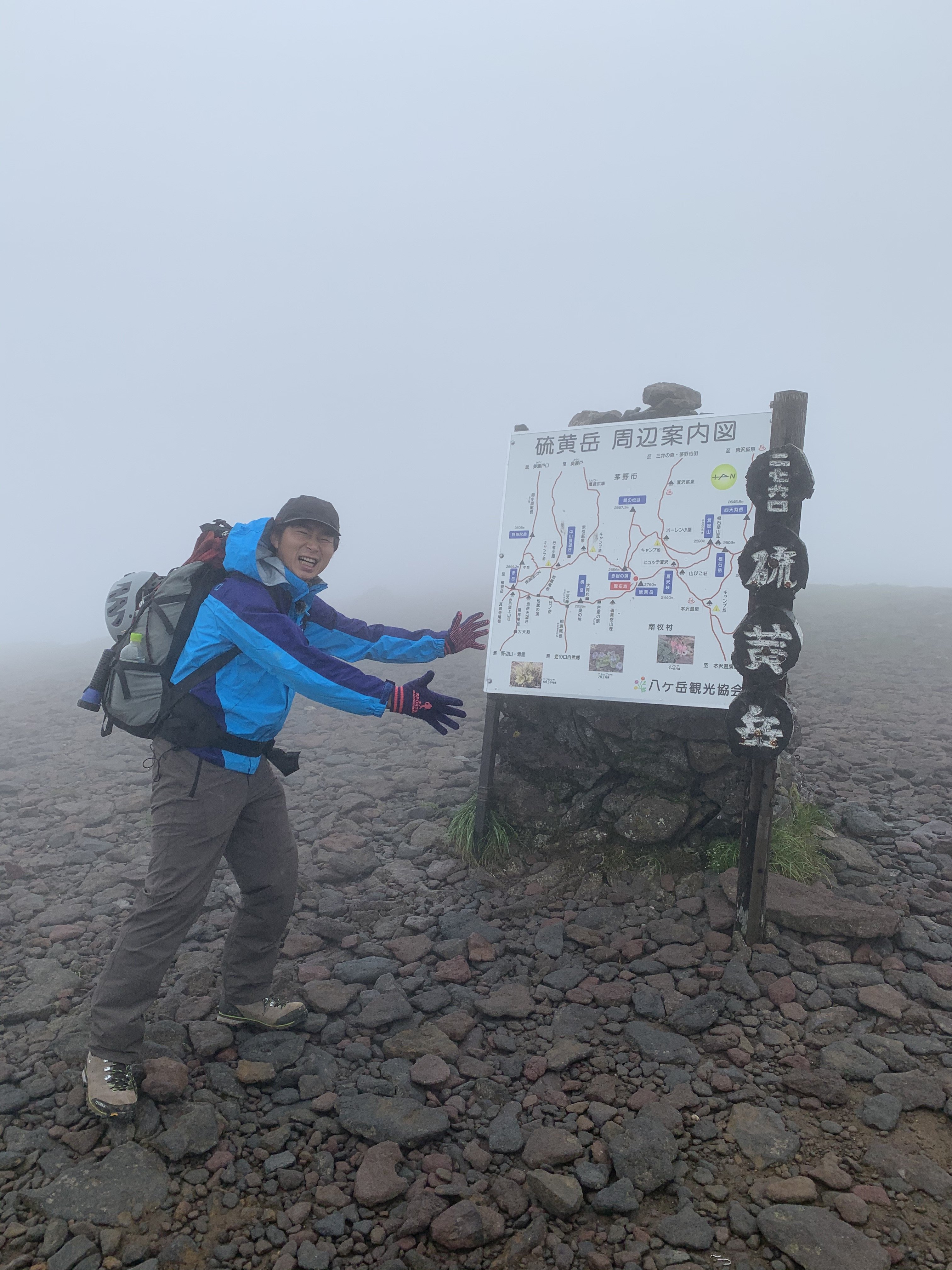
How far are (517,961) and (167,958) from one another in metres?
2.34

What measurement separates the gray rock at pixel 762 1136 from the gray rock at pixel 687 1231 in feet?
1.42

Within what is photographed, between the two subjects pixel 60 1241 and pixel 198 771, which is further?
pixel 198 771

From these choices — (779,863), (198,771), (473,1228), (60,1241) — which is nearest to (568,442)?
(779,863)

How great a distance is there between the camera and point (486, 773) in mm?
6496

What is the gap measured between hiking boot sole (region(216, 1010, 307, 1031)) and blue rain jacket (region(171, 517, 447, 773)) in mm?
1599

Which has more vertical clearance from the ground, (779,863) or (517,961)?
(779,863)

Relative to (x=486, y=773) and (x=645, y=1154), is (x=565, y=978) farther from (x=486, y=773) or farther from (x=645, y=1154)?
(x=486, y=773)

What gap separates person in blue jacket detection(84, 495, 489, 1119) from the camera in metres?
3.74

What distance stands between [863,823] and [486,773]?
126 inches

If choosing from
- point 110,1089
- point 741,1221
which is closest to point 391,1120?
point 110,1089

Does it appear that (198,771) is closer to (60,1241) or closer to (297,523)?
(297,523)

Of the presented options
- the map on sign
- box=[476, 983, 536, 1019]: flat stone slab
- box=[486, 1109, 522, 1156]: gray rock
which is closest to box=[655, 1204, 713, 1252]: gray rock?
box=[486, 1109, 522, 1156]: gray rock

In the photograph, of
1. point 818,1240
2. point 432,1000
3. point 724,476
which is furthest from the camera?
point 724,476

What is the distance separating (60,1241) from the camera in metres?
3.02
